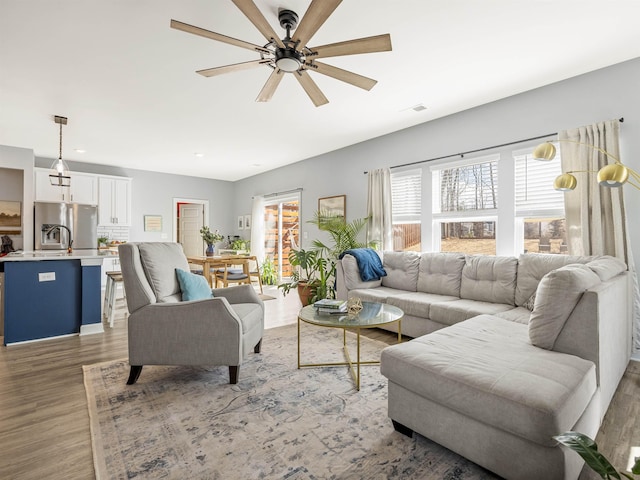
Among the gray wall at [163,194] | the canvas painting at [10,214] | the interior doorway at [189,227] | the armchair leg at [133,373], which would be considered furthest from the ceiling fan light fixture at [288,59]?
the interior doorway at [189,227]

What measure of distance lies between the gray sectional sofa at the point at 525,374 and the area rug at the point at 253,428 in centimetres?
21

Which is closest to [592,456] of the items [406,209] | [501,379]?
[501,379]

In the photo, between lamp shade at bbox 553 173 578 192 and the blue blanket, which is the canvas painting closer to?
the blue blanket

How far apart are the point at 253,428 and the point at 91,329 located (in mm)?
2730

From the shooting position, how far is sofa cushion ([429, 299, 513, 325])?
2867mm

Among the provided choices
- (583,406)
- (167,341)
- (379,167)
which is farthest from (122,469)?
(379,167)

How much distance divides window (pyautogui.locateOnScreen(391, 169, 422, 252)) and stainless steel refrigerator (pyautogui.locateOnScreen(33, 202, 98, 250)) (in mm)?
5157

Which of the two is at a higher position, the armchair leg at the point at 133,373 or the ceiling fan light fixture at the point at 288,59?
the ceiling fan light fixture at the point at 288,59

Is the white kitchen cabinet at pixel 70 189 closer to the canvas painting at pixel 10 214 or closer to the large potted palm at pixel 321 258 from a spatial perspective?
the canvas painting at pixel 10 214

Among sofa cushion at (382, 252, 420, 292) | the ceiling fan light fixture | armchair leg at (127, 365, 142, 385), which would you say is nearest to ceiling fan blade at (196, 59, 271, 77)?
the ceiling fan light fixture

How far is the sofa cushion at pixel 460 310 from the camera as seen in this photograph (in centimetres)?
287

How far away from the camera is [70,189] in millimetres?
6141

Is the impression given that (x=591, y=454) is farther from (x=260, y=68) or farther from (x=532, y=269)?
(x=260, y=68)

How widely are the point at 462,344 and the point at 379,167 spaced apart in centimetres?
342
